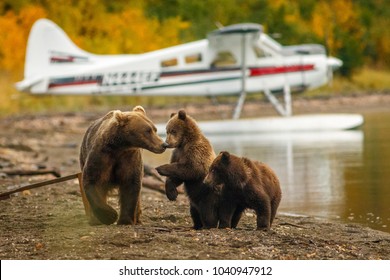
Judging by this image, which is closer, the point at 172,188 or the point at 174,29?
the point at 172,188

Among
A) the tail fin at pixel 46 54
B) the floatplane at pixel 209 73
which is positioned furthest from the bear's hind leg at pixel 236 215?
the tail fin at pixel 46 54

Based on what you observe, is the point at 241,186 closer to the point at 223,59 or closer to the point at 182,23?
the point at 223,59

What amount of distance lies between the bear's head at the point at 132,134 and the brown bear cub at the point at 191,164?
12cm

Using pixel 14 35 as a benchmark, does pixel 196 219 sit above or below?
below

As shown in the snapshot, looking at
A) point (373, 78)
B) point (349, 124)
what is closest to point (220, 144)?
point (349, 124)

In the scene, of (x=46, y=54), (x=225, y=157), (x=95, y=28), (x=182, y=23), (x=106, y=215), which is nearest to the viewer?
(x=225, y=157)

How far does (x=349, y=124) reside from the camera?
28172 millimetres

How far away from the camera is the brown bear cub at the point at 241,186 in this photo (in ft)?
25.3

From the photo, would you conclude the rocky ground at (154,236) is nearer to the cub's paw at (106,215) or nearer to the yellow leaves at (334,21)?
the cub's paw at (106,215)

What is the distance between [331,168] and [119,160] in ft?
32.3

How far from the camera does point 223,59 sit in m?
31.9

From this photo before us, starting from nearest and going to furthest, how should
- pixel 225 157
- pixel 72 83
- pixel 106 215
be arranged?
pixel 225 157
pixel 106 215
pixel 72 83

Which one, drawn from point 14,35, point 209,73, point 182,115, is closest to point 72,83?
point 209,73

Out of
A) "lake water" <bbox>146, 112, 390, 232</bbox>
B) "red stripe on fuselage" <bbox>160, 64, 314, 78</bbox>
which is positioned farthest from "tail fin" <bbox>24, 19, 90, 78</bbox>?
"lake water" <bbox>146, 112, 390, 232</bbox>
